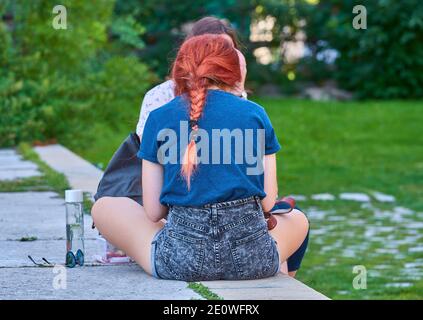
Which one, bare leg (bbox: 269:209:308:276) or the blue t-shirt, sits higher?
the blue t-shirt

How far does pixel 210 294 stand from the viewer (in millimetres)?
4270

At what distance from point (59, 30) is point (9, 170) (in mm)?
2991

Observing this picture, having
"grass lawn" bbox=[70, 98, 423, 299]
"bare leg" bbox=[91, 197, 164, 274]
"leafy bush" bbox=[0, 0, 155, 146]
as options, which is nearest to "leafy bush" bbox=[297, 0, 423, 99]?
"grass lawn" bbox=[70, 98, 423, 299]


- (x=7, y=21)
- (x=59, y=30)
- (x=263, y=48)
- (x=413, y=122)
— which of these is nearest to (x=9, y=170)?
(x=59, y=30)

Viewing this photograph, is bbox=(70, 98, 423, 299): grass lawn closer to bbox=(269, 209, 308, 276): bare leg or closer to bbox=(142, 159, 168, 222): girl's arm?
bbox=(142, 159, 168, 222): girl's arm

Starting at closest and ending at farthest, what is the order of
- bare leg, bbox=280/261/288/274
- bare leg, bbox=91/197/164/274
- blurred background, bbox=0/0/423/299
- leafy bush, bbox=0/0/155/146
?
bare leg, bbox=91/197/164/274 → bare leg, bbox=280/261/288/274 → blurred background, bbox=0/0/423/299 → leafy bush, bbox=0/0/155/146

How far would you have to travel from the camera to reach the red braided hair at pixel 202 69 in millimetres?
4551

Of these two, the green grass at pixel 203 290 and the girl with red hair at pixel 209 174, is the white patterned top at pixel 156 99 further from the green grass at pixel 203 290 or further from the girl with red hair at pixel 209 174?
the green grass at pixel 203 290

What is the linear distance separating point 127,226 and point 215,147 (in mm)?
617

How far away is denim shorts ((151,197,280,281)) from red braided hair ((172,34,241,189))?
18 centimetres

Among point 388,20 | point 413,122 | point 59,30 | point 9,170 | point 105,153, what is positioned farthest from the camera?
point 388,20

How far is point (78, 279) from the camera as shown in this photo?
473 centimetres

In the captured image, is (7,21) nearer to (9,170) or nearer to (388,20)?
(9,170)

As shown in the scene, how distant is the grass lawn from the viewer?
7.28 m
